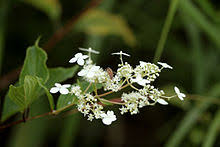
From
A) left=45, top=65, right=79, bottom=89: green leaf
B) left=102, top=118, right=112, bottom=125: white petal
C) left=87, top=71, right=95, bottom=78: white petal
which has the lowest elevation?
left=102, top=118, right=112, bottom=125: white petal

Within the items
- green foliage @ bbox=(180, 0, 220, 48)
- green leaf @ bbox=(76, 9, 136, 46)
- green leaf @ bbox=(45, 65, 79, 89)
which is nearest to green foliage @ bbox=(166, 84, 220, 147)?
green foliage @ bbox=(180, 0, 220, 48)

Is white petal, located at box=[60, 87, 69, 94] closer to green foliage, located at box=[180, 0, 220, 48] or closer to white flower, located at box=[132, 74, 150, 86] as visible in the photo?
white flower, located at box=[132, 74, 150, 86]

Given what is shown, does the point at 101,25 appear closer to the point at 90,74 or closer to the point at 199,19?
the point at 199,19

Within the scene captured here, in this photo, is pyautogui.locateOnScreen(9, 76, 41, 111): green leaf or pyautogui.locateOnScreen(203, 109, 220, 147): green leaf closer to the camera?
pyautogui.locateOnScreen(9, 76, 41, 111): green leaf

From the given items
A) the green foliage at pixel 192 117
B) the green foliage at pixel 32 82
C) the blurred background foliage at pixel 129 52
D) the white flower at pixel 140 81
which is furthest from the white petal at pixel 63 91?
the green foliage at pixel 192 117

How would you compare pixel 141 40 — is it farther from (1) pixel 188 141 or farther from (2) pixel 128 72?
(2) pixel 128 72

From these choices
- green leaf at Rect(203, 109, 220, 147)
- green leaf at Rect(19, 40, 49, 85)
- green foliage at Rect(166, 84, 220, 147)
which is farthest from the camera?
green foliage at Rect(166, 84, 220, 147)

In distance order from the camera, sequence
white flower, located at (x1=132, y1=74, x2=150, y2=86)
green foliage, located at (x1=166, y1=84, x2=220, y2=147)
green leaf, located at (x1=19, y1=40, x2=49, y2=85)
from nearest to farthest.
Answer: white flower, located at (x1=132, y1=74, x2=150, y2=86), green leaf, located at (x1=19, y1=40, x2=49, y2=85), green foliage, located at (x1=166, y1=84, x2=220, y2=147)

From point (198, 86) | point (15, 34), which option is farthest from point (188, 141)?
point (15, 34)

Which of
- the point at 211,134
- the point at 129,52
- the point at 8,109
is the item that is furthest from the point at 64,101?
the point at 129,52

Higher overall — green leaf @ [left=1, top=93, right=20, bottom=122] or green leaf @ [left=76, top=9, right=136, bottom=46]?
green leaf @ [left=76, top=9, right=136, bottom=46]
